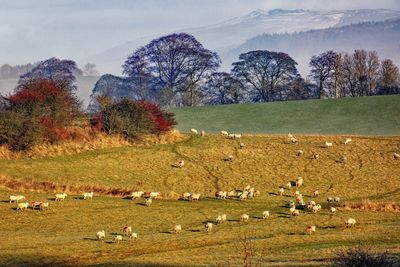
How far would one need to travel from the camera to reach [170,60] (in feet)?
421

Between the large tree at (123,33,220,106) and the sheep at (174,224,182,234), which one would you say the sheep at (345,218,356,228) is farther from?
the large tree at (123,33,220,106)

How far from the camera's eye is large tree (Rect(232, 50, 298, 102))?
12650 cm

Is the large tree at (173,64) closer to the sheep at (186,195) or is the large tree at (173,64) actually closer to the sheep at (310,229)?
the sheep at (186,195)

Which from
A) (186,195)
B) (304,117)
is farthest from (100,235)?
(304,117)

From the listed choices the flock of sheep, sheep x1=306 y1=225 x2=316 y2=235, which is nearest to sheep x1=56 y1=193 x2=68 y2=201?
the flock of sheep

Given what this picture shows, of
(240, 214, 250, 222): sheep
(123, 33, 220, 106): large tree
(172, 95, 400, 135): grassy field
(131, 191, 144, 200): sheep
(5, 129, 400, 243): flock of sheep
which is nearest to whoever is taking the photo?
(5, 129, 400, 243): flock of sheep

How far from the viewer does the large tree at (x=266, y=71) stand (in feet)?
415

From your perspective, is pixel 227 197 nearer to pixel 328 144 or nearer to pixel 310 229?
pixel 310 229

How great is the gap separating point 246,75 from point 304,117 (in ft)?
111

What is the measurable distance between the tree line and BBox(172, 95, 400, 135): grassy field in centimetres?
2328

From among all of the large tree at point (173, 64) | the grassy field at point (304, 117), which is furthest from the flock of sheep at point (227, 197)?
the large tree at point (173, 64)

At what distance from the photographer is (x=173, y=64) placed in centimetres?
12862

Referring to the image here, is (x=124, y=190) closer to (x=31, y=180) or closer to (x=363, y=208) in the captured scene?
(x=31, y=180)

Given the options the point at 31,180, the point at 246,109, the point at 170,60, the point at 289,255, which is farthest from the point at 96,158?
the point at 170,60
